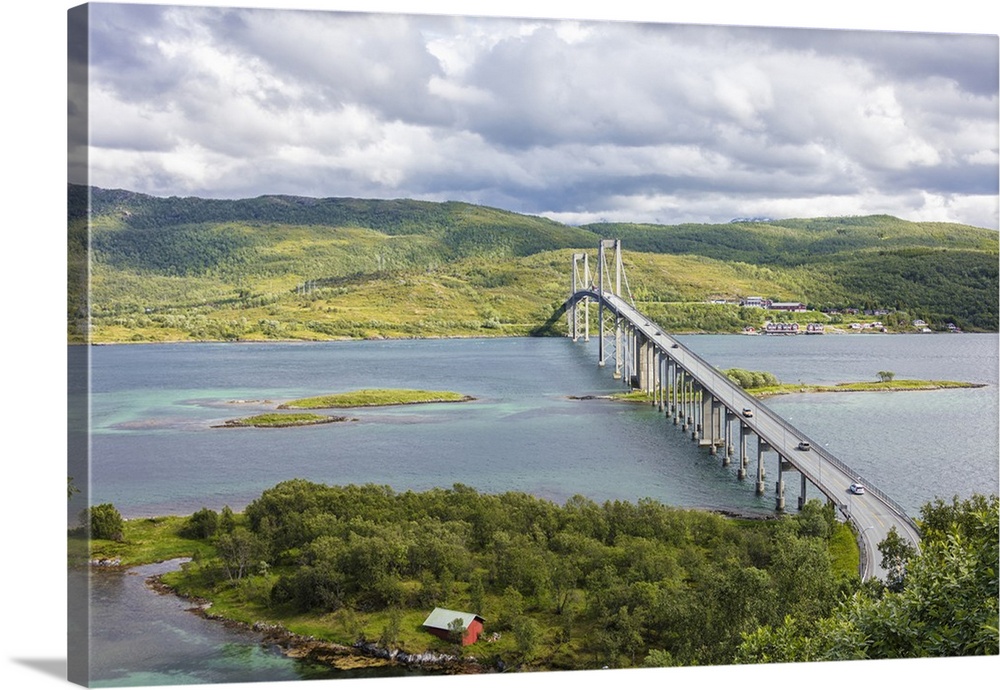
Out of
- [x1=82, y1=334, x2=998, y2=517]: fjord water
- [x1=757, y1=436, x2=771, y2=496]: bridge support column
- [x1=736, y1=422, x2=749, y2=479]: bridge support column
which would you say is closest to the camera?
[x1=82, y1=334, x2=998, y2=517]: fjord water

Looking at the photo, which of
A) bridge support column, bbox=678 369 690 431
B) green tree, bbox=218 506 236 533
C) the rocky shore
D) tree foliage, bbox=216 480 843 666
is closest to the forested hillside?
Answer: green tree, bbox=218 506 236 533

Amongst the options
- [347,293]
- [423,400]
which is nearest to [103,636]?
[423,400]

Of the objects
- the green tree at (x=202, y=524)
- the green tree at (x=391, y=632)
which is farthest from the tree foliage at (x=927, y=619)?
the green tree at (x=202, y=524)

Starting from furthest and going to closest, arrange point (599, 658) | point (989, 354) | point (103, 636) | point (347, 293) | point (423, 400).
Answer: point (347, 293), point (423, 400), point (989, 354), point (599, 658), point (103, 636)

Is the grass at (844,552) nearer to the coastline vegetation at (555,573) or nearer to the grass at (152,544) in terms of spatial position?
the coastline vegetation at (555,573)

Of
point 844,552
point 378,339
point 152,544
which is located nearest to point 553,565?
point 844,552

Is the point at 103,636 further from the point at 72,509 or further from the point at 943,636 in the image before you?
the point at 943,636

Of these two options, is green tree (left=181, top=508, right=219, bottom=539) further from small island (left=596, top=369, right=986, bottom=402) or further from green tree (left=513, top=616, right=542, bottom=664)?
small island (left=596, top=369, right=986, bottom=402)
